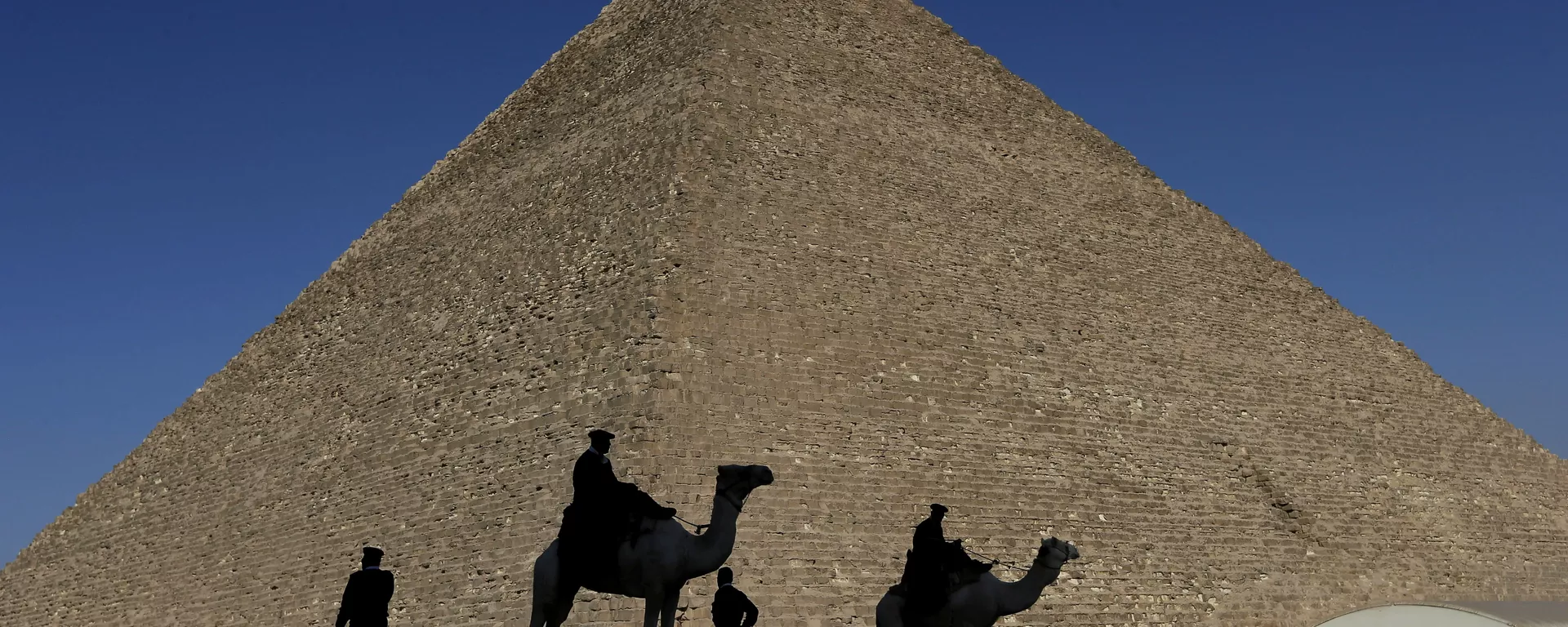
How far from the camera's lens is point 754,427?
13719mm

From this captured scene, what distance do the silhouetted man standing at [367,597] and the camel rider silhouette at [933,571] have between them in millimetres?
3229

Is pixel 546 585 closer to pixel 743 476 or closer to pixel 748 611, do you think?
pixel 743 476

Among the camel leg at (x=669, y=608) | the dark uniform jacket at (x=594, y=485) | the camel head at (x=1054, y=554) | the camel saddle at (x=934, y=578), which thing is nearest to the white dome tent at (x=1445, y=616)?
the camel head at (x=1054, y=554)

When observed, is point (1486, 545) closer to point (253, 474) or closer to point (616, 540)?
point (616, 540)

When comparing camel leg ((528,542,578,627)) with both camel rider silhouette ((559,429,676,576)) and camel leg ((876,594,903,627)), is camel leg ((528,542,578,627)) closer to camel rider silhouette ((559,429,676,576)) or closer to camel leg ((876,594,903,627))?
camel rider silhouette ((559,429,676,576))

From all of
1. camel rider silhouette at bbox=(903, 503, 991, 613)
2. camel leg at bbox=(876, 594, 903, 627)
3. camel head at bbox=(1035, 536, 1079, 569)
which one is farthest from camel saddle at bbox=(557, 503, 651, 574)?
camel head at bbox=(1035, 536, 1079, 569)

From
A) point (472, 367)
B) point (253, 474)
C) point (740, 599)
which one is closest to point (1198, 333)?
point (472, 367)

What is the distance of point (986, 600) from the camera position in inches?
309

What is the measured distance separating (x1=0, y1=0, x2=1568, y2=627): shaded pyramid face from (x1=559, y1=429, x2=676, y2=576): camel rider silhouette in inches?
175

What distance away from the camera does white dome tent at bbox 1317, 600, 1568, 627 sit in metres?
13.2

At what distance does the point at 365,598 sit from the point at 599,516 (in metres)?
1.97

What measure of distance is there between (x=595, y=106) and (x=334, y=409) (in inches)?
244

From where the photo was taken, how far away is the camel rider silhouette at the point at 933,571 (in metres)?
7.75

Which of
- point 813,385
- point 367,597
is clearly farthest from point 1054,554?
point 813,385
